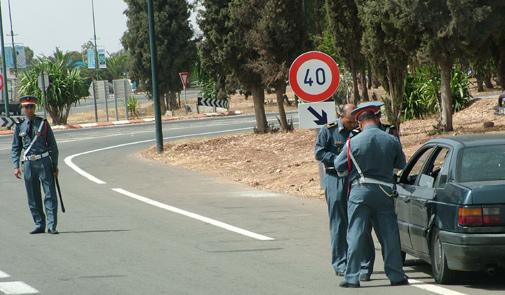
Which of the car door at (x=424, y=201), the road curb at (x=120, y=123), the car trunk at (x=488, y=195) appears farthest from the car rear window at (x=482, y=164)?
the road curb at (x=120, y=123)

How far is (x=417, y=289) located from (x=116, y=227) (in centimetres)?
626

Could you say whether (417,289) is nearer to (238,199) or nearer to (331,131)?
(331,131)

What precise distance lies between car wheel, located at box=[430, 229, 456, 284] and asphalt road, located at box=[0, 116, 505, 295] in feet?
0.35

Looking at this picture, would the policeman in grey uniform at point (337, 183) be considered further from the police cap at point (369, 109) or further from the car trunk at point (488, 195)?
the car trunk at point (488, 195)

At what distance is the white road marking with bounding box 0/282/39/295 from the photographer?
1002 cm

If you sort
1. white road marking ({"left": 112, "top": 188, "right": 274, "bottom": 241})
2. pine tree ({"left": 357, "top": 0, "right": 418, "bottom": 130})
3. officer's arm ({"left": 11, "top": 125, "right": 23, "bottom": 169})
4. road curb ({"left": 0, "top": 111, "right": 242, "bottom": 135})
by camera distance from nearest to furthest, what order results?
white road marking ({"left": 112, "top": 188, "right": 274, "bottom": 241})
officer's arm ({"left": 11, "top": 125, "right": 23, "bottom": 169})
pine tree ({"left": 357, "top": 0, "right": 418, "bottom": 130})
road curb ({"left": 0, "top": 111, "right": 242, "bottom": 135})

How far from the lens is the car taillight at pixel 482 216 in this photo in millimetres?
9188

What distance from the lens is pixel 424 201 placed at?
10016mm

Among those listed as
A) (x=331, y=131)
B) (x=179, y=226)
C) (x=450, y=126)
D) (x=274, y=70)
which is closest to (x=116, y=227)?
(x=179, y=226)

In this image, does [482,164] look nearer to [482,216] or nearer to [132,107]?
[482,216]

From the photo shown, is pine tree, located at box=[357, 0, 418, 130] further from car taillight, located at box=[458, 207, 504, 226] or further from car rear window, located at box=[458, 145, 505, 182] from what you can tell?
car taillight, located at box=[458, 207, 504, 226]

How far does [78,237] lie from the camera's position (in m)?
14.1

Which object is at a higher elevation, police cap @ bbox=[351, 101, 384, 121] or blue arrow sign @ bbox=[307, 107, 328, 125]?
police cap @ bbox=[351, 101, 384, 121]

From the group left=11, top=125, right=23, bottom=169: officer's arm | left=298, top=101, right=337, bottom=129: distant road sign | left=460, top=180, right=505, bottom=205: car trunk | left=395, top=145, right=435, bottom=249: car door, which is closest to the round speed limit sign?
left=298, top=101, right=337, bottom=129: distant road sign
